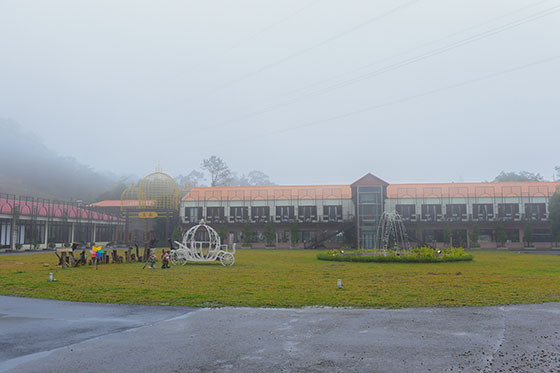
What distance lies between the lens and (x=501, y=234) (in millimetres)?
61531

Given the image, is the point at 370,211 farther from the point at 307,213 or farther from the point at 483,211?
the point at 483,211

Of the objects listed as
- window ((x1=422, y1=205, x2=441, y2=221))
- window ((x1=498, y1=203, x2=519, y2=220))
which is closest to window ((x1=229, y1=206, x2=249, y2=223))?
window ((x1=422, y1=205, x2=441, y2=221))

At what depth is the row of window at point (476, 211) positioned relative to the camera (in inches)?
2554

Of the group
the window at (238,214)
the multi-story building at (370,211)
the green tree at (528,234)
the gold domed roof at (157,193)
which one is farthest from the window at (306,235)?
the green tree at (528,234)

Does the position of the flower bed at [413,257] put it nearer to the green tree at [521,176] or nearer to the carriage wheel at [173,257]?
the carriage wheel at [173,257]

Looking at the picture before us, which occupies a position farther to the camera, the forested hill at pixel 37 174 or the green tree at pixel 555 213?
the forested hill at pixel 37 174

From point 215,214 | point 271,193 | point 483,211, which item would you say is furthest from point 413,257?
point 215,214

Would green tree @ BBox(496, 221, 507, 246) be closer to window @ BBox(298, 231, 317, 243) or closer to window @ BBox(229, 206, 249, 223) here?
window @ BBox(298, 231, 317, 243)

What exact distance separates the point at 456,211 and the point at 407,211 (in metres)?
7.11

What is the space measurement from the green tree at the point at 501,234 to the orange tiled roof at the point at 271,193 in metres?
21.6

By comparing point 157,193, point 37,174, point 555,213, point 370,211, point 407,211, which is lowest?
point 555,213

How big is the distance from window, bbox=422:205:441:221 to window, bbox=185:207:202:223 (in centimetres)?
3531

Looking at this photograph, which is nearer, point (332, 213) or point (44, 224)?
point (44, 224)

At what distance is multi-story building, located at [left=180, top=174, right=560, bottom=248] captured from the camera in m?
62.2
